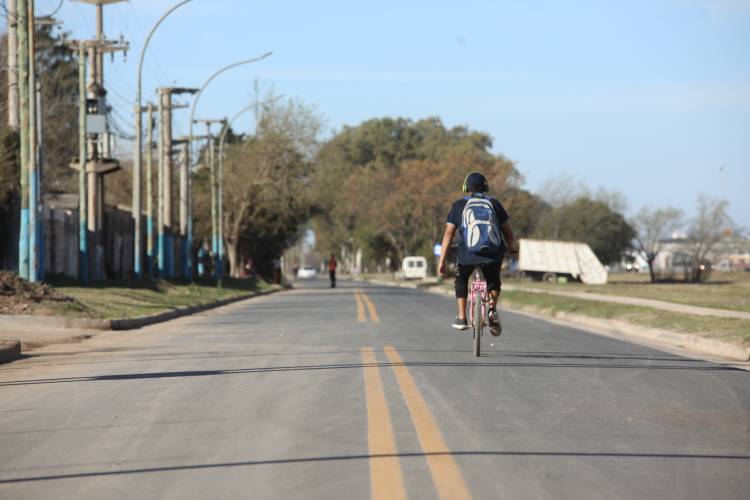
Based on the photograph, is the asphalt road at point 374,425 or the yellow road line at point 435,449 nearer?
the yellow road line at point 435,449

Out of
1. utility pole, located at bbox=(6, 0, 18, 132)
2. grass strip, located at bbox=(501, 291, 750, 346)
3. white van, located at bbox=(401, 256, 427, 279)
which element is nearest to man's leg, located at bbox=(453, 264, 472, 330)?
grass strip, located at bbox=(501, 291, 750, 346)

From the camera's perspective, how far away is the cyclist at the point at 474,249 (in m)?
12.8

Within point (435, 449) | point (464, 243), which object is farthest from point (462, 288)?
point (435, 449)

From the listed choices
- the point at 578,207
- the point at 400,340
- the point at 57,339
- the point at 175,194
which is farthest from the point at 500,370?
the point at 578,207

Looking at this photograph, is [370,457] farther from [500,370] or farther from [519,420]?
[500,370]

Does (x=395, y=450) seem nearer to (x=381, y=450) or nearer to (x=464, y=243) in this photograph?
(x=381, y=450)

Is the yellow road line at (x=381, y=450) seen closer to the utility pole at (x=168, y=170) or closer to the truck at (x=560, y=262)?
the utility pole at (x=168, y=170)

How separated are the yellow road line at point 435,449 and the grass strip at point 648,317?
899cm

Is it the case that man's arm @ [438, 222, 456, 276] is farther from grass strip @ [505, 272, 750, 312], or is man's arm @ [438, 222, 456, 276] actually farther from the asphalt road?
grass strip @ [505, 272, 750, 312]

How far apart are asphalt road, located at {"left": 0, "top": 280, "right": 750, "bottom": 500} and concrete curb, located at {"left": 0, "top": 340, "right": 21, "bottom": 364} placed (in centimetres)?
41

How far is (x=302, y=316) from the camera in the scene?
26500 mm

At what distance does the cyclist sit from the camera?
42.1ft

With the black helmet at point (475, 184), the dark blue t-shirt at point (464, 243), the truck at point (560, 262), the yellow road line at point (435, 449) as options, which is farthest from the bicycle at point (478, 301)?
the truck at point (560, 262)

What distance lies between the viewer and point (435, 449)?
7363 millimetres
